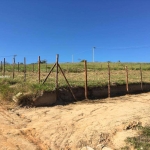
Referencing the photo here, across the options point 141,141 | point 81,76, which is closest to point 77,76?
point 81,76

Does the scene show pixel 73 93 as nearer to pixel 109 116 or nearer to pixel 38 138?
pixel 109 116

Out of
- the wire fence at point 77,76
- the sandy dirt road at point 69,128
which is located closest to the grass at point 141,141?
the sandy dirt road at point 69,128

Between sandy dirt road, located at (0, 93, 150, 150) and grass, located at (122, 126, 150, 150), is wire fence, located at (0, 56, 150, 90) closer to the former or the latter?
sandy dirt road, located at (0, 93, 150, 150)

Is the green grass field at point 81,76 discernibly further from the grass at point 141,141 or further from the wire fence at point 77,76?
the grass at point 141,141

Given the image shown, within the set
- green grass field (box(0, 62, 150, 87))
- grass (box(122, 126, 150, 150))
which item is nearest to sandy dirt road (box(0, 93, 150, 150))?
grass (box(122, 126, 150, 150))

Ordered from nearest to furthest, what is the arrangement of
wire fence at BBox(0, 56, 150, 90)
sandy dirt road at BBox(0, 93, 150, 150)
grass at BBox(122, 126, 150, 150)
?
grass at BBox(122, 126, 150, 150) < sandy dirt road at BBox(0, 93, 150, 150) < wire fence at BBox(0, 56, 150, 90)

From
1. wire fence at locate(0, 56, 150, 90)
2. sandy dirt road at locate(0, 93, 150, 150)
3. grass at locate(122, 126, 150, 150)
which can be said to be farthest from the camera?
wire fence at locate(0, 56, 150, 90)

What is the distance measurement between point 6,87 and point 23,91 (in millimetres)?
1261

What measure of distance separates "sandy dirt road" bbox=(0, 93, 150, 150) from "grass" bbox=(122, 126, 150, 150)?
0.65 ft

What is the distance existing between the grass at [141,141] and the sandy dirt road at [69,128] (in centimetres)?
20

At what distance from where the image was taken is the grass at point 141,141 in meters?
6.45

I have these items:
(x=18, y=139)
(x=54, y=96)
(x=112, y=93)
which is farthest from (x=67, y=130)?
(x=112, y=93)

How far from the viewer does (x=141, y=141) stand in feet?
22.2

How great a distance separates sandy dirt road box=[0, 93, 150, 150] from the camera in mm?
7258
